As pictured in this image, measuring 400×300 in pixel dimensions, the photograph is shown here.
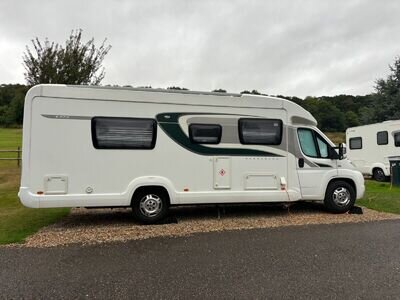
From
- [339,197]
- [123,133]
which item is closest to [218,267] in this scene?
[123,133]

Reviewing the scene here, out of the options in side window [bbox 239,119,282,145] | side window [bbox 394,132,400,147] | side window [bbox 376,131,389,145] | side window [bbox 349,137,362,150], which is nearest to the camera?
side window [bbox 239,119,282,145]

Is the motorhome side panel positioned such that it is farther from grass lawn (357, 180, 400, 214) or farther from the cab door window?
grass lawn (357, 180, 400, 214)

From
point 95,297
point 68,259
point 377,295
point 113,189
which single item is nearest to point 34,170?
point 113,189

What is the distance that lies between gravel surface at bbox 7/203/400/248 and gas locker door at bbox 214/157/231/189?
2.63ft

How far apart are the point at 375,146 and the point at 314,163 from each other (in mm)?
9571

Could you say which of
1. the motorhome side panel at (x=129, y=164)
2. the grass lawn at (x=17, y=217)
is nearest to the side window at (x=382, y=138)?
the motorhome side panel at (x=129, y=164)

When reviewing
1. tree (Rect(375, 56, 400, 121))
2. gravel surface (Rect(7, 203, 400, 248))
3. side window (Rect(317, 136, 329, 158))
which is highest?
tree (Rect(375, 56, 400, 121))

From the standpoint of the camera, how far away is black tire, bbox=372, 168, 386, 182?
50.8 feet

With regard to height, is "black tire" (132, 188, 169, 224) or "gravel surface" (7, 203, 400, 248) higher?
"black tire" (132, 188, 169, 224)

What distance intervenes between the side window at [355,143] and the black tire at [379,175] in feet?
4.77

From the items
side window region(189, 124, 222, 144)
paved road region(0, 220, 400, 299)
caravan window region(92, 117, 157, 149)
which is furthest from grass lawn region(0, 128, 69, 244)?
side window region(189, 124, 222, 144)

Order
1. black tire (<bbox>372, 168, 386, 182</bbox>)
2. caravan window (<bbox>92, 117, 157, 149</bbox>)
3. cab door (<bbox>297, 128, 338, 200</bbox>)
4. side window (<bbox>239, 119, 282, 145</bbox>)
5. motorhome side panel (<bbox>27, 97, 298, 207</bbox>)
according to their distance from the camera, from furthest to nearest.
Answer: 1. black tire (<bbox>372, 168, 386, 182</bbox>)
2. cab door (<bbox>297, 128, 338, 200</bbox>)
3. side window (<bbox>239, 119, 282, 145</bbox>)
4. caravan window (<bbox>92, 117, 157, 149</bbox>)
5. motorhome side panel (<bbox>27, 97, 298, 207</bbox>)

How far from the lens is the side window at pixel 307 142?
798 centimetres

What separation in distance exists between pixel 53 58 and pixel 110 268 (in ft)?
32.2
